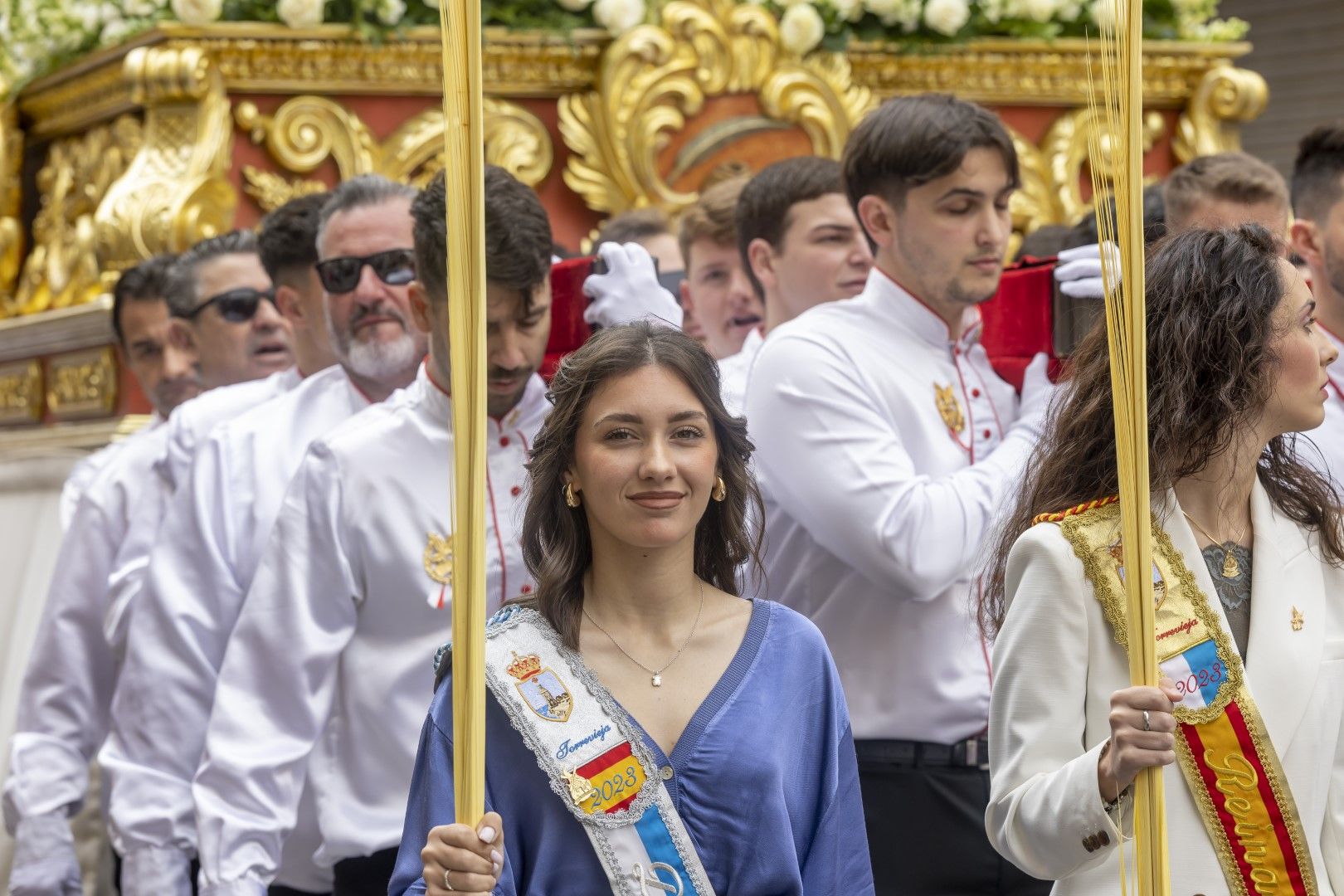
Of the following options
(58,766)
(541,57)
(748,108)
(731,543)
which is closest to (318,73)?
(541,57)

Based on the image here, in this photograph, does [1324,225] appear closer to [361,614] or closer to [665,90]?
[361,614]

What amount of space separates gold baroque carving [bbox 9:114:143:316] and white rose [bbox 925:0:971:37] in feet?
8.65

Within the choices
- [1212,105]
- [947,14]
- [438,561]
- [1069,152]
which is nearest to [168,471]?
[438,561]

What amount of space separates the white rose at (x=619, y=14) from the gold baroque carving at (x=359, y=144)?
1.30 feet

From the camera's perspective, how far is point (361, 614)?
380cm

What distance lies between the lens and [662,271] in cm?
575

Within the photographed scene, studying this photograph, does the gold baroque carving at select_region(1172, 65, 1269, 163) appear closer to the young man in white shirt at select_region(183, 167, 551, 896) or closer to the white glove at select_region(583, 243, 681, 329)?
the white glove at select_region(583, 243, 681, 329)

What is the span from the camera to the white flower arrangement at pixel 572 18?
6.91 m

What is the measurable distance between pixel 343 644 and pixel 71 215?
430 cm

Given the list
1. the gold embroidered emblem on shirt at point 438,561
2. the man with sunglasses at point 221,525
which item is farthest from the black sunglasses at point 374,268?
the gold embroidered emblem on shirt at point 438,561

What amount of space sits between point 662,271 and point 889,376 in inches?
76.4

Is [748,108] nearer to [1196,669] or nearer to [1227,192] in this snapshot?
[1227,192]

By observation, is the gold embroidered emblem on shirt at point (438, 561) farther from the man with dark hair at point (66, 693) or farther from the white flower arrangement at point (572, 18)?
the white flower arrangement at point (572, 18)

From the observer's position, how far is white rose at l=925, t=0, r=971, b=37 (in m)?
7.26
